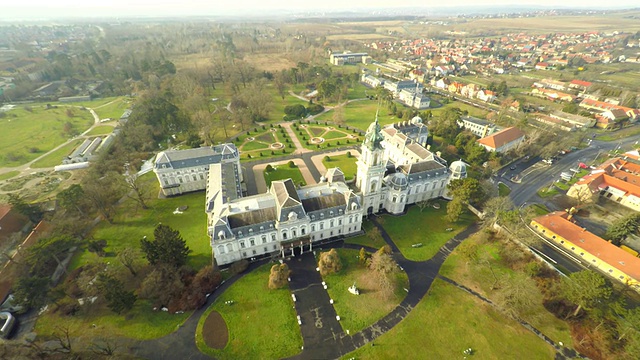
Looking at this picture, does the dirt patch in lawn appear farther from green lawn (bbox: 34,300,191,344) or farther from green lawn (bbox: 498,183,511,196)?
green lawn (bbox: 498,183,511,196)

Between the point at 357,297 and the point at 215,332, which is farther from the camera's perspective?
the point at 357,297

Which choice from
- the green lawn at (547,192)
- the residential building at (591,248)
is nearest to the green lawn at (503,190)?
the green lawn at (547,192)

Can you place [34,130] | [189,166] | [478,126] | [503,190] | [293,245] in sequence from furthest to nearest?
[34,130], [478,126], [503,190], [189,166], [293,245]

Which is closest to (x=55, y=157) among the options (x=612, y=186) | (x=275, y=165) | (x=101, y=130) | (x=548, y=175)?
(x=101, y=130)

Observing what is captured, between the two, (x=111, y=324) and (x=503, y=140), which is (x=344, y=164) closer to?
(x=503, y=140)

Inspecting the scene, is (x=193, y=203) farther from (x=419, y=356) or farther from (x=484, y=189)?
(x=484, y=189)

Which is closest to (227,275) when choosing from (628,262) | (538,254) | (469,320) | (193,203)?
(193,203)
